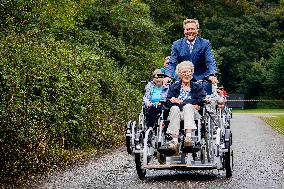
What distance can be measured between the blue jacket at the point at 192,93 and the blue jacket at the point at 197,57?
0.61 metres

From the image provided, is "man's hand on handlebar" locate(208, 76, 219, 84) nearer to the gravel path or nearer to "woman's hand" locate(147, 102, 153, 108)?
the gravel path

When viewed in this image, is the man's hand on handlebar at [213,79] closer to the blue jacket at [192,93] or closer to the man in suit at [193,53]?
the blue jacket at [192,93]

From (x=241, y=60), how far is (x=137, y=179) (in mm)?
65380

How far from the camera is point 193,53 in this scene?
10.3m

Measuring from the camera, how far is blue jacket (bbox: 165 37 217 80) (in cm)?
1027

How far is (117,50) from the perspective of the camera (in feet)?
73.5

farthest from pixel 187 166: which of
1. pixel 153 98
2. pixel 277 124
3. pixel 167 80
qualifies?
pixel 277 124

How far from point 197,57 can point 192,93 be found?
95 centimetres

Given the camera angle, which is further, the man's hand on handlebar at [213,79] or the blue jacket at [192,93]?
the man's hand on handlebar at [213,79]

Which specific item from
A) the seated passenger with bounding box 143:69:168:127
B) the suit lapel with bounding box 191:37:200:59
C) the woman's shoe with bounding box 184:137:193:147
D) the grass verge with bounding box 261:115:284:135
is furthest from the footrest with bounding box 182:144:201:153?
the grass verge with bounding box 261:115:284:135

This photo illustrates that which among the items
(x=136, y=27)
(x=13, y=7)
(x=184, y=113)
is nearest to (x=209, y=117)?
(x=184, y=113)

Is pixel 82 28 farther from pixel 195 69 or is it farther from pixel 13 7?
pixel 195 69

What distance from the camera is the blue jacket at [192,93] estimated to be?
9508 mm

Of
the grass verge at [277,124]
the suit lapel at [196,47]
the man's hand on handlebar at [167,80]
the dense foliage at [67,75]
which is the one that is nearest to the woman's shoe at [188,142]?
the man's hand on handlebar at [167,80]
